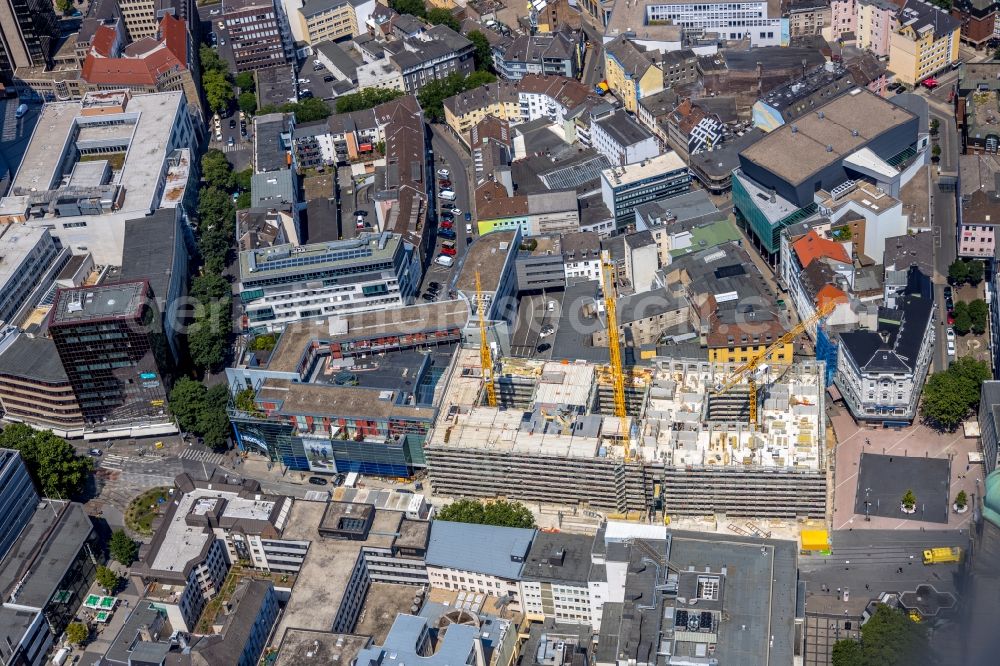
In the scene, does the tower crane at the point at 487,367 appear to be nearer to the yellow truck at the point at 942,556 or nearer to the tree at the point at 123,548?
the tree at the point at 123,548

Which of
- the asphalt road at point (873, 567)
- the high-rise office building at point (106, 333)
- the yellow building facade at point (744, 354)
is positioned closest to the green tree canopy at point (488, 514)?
the asphalt road at point (873, 567)

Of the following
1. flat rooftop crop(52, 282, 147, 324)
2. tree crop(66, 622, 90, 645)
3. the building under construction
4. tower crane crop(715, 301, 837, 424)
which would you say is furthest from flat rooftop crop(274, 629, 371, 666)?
tower crane crop(715, 301, 837, 424)

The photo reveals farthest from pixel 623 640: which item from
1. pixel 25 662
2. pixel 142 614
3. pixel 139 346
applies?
pixel 139 346

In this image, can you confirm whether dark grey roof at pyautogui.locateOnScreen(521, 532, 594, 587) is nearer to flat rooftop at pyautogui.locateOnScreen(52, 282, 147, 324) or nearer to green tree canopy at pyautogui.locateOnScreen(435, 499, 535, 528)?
green tree canopy at pyautogui.locateOnScreen(435, 499, 535, 528)

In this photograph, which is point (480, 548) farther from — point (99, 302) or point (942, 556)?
point (99, 302)

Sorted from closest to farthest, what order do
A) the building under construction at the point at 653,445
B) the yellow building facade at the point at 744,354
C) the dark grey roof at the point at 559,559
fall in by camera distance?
the dark grey roof at the point at 559,559 → the building under construction at the point at 653,445 → the yellow building facade at the point at 744,354

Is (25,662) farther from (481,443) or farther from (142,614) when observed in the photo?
(481,443)

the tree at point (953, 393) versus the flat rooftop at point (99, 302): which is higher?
the flat rooftop at point (99, 302)
